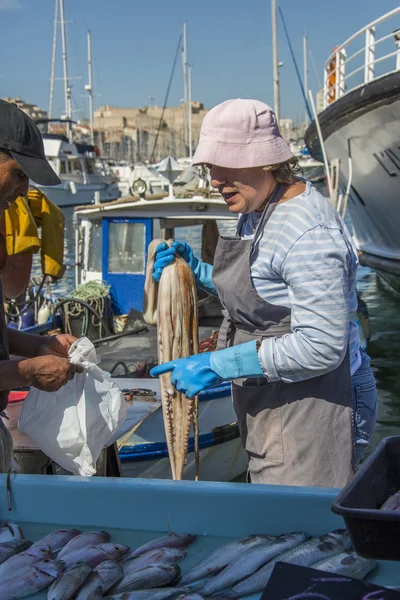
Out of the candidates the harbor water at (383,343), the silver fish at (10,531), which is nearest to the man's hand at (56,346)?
the silver fish at (10,531)

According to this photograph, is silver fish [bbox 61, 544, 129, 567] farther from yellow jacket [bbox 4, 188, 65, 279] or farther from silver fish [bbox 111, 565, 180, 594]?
yellow jacket [bbox 4, 188, 65, 279]

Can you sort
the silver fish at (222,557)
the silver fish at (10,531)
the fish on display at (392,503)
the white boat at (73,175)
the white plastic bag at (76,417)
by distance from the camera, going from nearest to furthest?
the fish on display at (392,503), the silver fish at (222,557), the silver fish at (10,531), the white plastic bag at (76,417), the white boat at (73,175)

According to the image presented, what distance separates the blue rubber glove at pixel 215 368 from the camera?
2.36 m

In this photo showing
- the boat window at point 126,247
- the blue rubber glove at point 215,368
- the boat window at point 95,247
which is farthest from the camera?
the boat window at point 95,247

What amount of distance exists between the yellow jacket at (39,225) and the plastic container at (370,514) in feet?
15.5

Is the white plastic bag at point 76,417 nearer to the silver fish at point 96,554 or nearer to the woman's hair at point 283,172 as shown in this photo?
the silver fish at point 96,554

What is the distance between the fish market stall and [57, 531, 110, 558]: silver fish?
0.03 ft

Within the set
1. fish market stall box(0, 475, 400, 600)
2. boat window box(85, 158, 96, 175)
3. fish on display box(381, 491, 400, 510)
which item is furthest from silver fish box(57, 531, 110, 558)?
boat window box(85, 158, 96, 175)

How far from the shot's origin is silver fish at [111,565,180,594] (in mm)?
1899

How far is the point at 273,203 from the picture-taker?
247cm

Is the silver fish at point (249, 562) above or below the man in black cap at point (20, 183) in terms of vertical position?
below

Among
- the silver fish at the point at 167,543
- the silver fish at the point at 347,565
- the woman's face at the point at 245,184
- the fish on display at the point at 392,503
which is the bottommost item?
the silver fish at the point at 167,543

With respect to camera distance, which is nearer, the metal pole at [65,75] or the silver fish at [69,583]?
the silver fish at [69,583]

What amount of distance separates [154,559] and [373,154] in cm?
1059
